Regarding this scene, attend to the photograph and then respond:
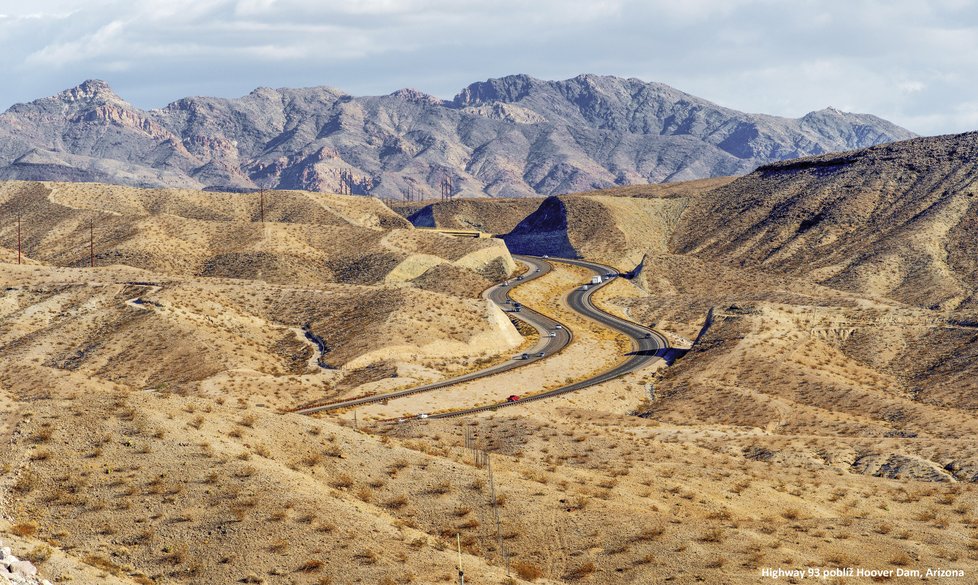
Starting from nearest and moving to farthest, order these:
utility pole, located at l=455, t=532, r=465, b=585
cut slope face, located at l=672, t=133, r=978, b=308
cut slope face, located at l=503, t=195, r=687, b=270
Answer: utility pole, located at l=455, t=532, r=465, b=585
cut slope face, located at l=672, t=133, r=978, b=308
cut slope face, located at l=503, t=195, r=687, b=270

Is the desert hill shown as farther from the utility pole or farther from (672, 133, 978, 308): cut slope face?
the utility pole

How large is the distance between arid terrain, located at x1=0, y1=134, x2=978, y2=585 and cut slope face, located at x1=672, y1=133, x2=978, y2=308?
67cm

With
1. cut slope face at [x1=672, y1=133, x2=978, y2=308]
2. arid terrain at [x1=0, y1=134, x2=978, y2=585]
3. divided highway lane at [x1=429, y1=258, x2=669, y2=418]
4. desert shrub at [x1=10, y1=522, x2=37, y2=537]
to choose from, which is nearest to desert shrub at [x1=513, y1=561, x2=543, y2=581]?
arid terrain at [x1=0, y1=134, x2=978, y2=585]

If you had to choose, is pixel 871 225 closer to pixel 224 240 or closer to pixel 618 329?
pixel 618 329

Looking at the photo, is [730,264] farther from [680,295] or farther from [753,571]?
[753,571]

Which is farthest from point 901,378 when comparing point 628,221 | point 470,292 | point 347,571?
point 628,221

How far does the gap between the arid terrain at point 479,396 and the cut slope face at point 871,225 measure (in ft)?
2.19

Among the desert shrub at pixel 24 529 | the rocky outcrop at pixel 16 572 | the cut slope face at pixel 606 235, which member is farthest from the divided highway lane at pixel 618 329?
the rocky outcrop at pixel 16 572

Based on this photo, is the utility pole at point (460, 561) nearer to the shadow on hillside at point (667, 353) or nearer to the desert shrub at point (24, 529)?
the desert shrub at point (24, 529)

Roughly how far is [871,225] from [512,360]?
103 m

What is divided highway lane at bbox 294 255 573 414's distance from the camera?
2717 inches

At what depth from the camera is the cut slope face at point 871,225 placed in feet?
470

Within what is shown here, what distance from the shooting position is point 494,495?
3325cm

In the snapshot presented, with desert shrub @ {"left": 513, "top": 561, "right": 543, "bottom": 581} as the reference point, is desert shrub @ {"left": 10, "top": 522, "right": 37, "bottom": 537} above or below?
above
